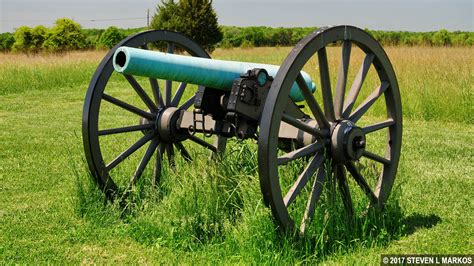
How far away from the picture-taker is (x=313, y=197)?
13.3 ft

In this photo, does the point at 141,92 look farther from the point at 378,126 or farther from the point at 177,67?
the point at 378,126

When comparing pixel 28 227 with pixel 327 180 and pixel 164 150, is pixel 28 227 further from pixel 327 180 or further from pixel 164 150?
pixel 327 180

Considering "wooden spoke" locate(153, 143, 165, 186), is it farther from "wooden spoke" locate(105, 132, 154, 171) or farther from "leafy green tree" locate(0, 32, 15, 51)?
"leafy green tree" locate(0, 32, 15, 51)

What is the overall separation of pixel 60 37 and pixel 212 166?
3411 centimetres

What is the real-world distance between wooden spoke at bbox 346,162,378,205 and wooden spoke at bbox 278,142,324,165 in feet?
1.33

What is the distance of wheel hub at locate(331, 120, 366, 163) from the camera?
13.4 feet

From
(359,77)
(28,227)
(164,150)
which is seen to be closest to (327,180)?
(359,77)

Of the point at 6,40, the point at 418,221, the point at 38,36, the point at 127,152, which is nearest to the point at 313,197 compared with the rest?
the point at 418,221

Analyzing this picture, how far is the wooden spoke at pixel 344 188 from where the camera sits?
14.1 ft

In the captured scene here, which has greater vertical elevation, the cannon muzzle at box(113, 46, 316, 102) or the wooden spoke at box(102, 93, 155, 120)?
the cannon muzzle at box(113, 46, 316, 102)

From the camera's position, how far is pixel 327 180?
412 centimetres

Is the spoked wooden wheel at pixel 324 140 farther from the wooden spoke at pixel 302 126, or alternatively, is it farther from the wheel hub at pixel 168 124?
the wheel hub at pixel 168 124

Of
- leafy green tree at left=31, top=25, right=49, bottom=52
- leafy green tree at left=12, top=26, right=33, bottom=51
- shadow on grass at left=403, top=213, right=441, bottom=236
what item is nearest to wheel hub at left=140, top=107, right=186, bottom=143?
shadow on grass at left=403, top=213, right=441, bottom=236

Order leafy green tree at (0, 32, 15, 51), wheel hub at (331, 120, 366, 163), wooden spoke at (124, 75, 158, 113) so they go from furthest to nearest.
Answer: leafy green tree at (0, 32, 15, 51)
wooden spoke at (124, 75, 158, 113)
wheel hub at (331, 120, 366, 163)
